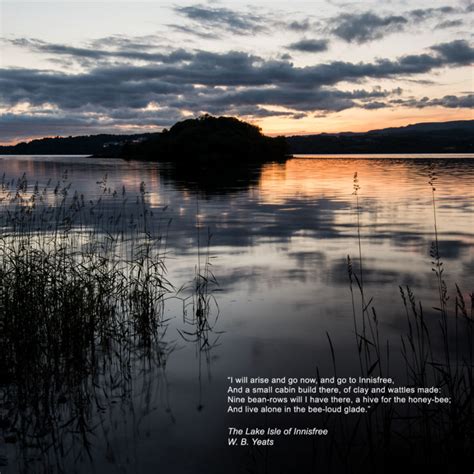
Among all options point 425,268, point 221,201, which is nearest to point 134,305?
point 425,268

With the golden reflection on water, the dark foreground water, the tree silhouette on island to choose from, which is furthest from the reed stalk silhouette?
the tree silhouette on island

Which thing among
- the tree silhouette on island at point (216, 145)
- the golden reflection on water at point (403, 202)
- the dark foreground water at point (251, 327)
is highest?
the tree silhouette on island at point (216, 145)

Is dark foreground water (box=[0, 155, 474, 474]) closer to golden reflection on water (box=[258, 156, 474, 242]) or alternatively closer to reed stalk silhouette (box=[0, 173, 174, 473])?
reed stalk silhouette (box=[0, 173, 174, 473])

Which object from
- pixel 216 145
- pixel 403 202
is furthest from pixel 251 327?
pixel 216 145

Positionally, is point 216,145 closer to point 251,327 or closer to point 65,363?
point 251,327

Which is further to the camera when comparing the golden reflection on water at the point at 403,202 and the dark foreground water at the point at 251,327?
the golden reflection on water at the point at 403,202

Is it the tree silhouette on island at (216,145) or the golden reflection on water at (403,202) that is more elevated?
the tree silhouette on island at (216,145)

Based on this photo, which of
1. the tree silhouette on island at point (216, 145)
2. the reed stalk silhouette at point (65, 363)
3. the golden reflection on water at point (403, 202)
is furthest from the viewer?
the tree silhouette on island at point (216, 145)

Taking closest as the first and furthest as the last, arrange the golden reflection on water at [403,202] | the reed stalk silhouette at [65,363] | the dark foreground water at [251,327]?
1. the dark foreground water at [251,327]
2. the reed stalk silhouette at [65,363]
3. the golden reflection on water at [403,202]

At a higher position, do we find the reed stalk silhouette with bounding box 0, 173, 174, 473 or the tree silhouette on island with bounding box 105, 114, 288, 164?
the tree silhouette on island with bounding box 105, 114, 288, 164

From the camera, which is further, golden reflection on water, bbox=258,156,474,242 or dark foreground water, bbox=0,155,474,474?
golden reflection on water, bbox=258,156,474,242

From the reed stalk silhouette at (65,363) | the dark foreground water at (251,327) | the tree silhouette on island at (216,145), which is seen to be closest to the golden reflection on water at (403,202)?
the dark foreground water at (251,327)

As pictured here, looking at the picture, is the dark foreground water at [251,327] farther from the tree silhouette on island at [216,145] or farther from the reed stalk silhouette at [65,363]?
the tree silhouette on island at [216,145]

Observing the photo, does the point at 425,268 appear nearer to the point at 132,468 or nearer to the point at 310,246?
the point at 310,246
